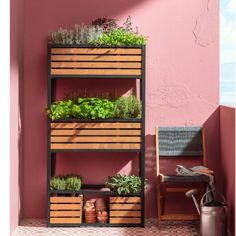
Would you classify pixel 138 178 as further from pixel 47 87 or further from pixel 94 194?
pixel 47 87

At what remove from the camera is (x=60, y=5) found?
18.2 feet

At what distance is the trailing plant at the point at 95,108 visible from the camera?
515 centimetres

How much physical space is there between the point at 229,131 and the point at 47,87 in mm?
1665

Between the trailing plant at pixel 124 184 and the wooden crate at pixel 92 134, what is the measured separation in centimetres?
30

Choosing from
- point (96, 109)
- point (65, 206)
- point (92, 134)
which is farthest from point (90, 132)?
point (65, 206)

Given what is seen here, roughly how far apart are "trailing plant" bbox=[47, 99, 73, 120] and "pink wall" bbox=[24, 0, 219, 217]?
0.38m

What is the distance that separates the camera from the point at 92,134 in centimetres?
522

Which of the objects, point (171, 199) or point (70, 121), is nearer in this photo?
point (70, 121)

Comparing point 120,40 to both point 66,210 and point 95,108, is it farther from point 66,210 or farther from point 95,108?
point 66,210

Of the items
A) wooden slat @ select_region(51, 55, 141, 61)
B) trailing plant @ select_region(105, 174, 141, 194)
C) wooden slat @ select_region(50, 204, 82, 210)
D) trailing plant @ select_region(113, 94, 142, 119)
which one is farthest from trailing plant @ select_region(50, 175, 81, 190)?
wooden slat @ select_region(51, 55, 141, 61)

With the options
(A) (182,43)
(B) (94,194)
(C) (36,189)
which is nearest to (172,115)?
(A) (182,43)

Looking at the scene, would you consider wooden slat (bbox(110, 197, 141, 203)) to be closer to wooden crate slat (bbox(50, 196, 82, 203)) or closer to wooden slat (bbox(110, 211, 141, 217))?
wooden slat (bbox(110, 211, 141, 217))

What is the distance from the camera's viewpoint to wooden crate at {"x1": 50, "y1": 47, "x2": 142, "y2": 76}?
17.1 ft

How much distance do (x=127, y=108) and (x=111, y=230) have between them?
1.09m
